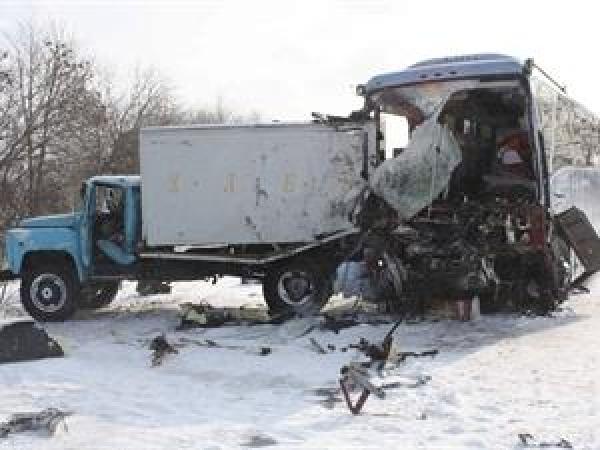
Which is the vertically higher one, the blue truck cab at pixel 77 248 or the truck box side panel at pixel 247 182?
the truck box side panel at pixel 247 182

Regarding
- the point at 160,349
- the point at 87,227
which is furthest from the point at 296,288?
the point at 87,227

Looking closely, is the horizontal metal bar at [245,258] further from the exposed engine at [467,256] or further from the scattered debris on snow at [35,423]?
the scattered debris on snow at [35,423]

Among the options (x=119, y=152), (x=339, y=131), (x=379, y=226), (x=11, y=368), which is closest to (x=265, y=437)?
(x=11, y=368)

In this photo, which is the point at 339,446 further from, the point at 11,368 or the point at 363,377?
the point at 11,368

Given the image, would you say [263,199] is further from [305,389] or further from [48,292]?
[305,389]

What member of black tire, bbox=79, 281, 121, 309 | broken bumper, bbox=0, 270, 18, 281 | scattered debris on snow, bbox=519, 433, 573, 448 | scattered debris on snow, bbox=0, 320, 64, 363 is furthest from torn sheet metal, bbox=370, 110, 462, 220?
scattered debris on snow, bbox=519, 433, 573, 448

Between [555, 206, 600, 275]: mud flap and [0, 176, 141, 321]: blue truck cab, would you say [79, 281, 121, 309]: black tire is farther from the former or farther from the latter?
[555, 206, 600, 275]: mud flap

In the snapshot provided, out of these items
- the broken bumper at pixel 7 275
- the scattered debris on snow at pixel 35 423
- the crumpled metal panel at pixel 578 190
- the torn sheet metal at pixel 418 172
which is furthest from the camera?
the broken bumper at pixel 7 275

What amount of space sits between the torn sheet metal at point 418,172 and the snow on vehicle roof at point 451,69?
51 centimetres

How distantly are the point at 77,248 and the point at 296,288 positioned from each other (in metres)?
3.40

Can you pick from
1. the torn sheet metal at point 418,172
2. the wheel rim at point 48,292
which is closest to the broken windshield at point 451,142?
the torn sheet metal at point 418,172

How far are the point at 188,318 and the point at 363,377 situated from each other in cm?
514

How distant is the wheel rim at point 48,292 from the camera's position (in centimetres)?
A: 1393

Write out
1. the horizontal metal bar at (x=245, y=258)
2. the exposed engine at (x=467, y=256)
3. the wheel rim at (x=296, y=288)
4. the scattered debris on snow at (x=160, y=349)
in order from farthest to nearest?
the wheel rim at (x=296, y=288) → the horizontal metal bar at (x=245, y=258) → the exposed engine at (x=467, y=256) → the scattered debris on snow at (x=160, y=349)
